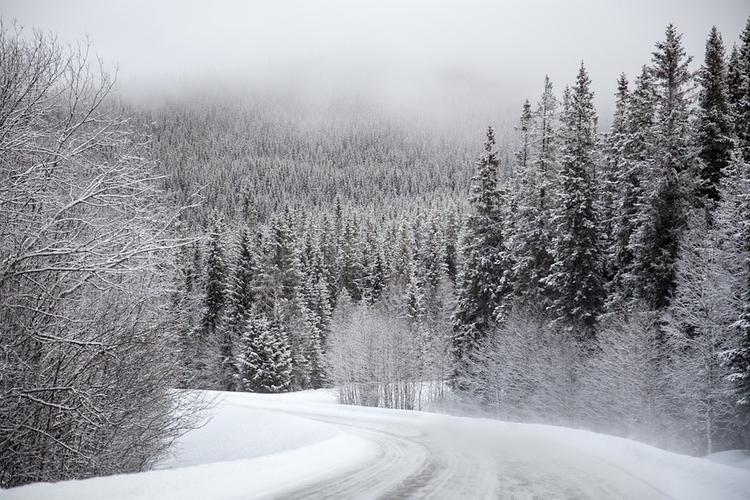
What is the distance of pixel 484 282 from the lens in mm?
36938

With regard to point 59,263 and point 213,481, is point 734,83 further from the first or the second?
point 59,263

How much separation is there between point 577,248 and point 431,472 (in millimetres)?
22892

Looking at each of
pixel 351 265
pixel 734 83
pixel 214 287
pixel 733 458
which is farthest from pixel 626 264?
pixel 351 265

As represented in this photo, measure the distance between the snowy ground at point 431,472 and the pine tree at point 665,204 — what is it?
392 inches

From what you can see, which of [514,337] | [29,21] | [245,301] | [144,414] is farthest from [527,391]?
[245,301]

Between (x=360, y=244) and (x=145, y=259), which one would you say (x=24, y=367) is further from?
(x=360, y=244)

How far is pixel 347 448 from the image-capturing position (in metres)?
14.7

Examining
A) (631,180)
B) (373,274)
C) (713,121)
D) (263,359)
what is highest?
(713,121)

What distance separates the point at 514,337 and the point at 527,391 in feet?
11.1

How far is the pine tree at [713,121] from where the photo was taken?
27.9 metres

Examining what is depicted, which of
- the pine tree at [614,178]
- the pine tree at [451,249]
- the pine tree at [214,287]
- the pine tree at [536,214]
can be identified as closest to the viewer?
the pine tree at [614,178]

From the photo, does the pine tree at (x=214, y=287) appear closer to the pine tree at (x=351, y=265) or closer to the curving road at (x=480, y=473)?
the pine tree at (x=351, y=265)

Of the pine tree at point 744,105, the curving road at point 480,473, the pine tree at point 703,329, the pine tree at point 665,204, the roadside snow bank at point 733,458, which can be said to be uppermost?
the pine tree at point 744,105

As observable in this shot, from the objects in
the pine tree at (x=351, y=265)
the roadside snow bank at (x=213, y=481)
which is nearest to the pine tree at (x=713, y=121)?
the roadside snow bank at (x=213, y=481)
